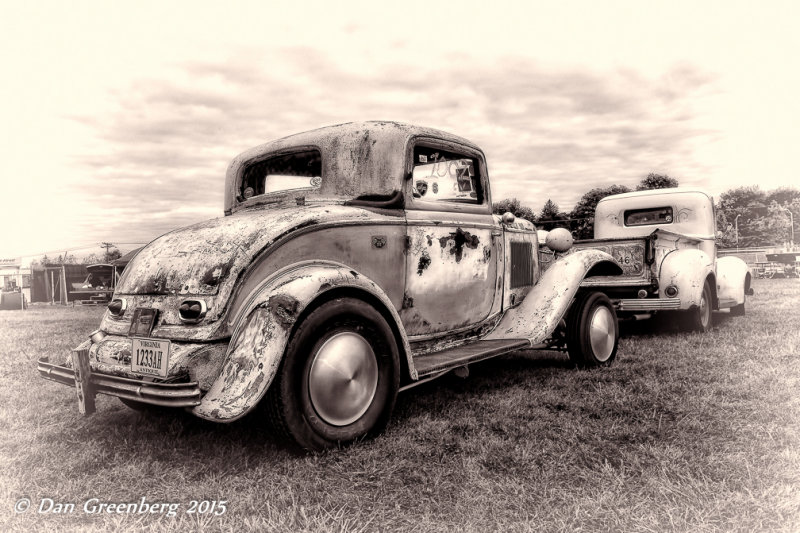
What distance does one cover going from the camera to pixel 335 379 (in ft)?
9.59

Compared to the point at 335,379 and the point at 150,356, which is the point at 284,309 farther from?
the point at 150,356

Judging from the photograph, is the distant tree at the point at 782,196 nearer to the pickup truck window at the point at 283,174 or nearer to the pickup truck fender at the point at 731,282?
the pickup truck fender at the point at 731,282

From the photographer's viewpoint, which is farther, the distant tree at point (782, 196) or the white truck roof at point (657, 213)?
the distant tree at point (782, 196)

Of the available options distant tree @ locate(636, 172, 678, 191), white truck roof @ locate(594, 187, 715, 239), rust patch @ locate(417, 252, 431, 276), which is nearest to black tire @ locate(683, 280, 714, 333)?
white truck roof @ locate(594, 187, 715, 239)

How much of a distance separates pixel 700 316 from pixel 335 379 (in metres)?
5.81

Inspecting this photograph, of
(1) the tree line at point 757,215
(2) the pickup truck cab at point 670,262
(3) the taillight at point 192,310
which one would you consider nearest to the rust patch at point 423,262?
(3) the taillight at point 192,310

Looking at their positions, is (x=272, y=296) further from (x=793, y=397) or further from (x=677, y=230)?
(x=677, y=230)

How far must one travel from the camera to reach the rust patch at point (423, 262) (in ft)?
12.2

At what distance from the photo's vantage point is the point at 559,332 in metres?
5.04

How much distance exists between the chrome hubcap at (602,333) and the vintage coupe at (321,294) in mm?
602

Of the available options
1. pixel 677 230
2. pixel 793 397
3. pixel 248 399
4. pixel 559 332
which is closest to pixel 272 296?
pixel 248 399

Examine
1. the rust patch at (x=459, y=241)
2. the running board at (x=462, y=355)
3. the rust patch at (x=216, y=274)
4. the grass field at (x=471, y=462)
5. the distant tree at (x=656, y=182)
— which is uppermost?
the distant tree at (x=656, y=182)

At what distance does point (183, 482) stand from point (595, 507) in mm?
1873

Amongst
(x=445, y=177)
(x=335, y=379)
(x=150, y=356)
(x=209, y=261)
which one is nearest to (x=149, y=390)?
(x=150, y=356)
